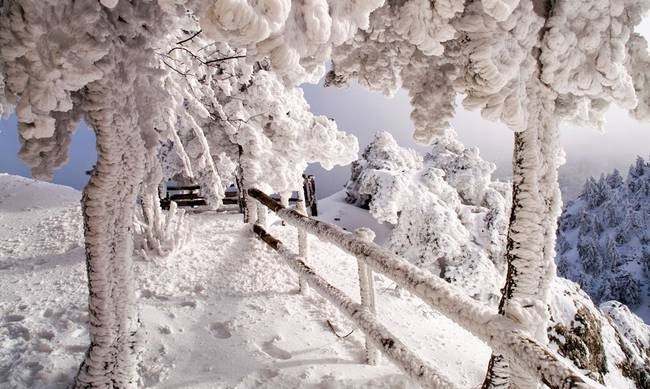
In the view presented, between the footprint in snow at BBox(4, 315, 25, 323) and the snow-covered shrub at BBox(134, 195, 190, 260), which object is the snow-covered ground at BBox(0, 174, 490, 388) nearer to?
the footprint in snow at BBox(4, 315, 25, 323)

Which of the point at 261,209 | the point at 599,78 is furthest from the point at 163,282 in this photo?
the point at 599,78

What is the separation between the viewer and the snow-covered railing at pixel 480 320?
146cm

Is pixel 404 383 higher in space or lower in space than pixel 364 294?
lower

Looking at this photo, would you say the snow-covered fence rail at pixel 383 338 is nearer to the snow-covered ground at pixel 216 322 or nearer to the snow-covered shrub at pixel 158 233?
the snow-covered ground at pixel 216 322

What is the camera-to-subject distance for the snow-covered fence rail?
95.5 inches

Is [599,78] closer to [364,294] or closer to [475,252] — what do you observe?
[364,294]

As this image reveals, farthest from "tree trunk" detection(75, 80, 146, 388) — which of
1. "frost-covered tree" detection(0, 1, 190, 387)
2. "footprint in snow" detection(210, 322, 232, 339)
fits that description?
"footprint in snow" detection(210, 322, 232, 339)

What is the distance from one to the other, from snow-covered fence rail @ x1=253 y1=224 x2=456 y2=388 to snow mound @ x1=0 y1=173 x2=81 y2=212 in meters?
7.91

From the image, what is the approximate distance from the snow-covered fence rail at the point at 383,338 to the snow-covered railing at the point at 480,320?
546mm

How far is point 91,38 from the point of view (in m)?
1.99

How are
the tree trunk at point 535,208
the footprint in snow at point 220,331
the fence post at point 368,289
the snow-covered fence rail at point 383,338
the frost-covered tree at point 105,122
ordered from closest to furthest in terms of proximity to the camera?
the frost-covered tree at point 105,122, the snow-covered fence rail at point 383,338, the tree trunk at point 535,208, the fence post at point 368,289, the footprint in snow at point 220,331

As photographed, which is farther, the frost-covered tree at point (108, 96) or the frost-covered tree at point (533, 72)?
the frost-covered tree at point (533, 72)

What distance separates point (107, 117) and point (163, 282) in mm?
3298

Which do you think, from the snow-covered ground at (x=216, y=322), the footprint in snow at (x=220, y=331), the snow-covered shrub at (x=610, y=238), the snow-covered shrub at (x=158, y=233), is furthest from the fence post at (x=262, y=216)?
the snow-covered shrub at (x=610, y=238)
